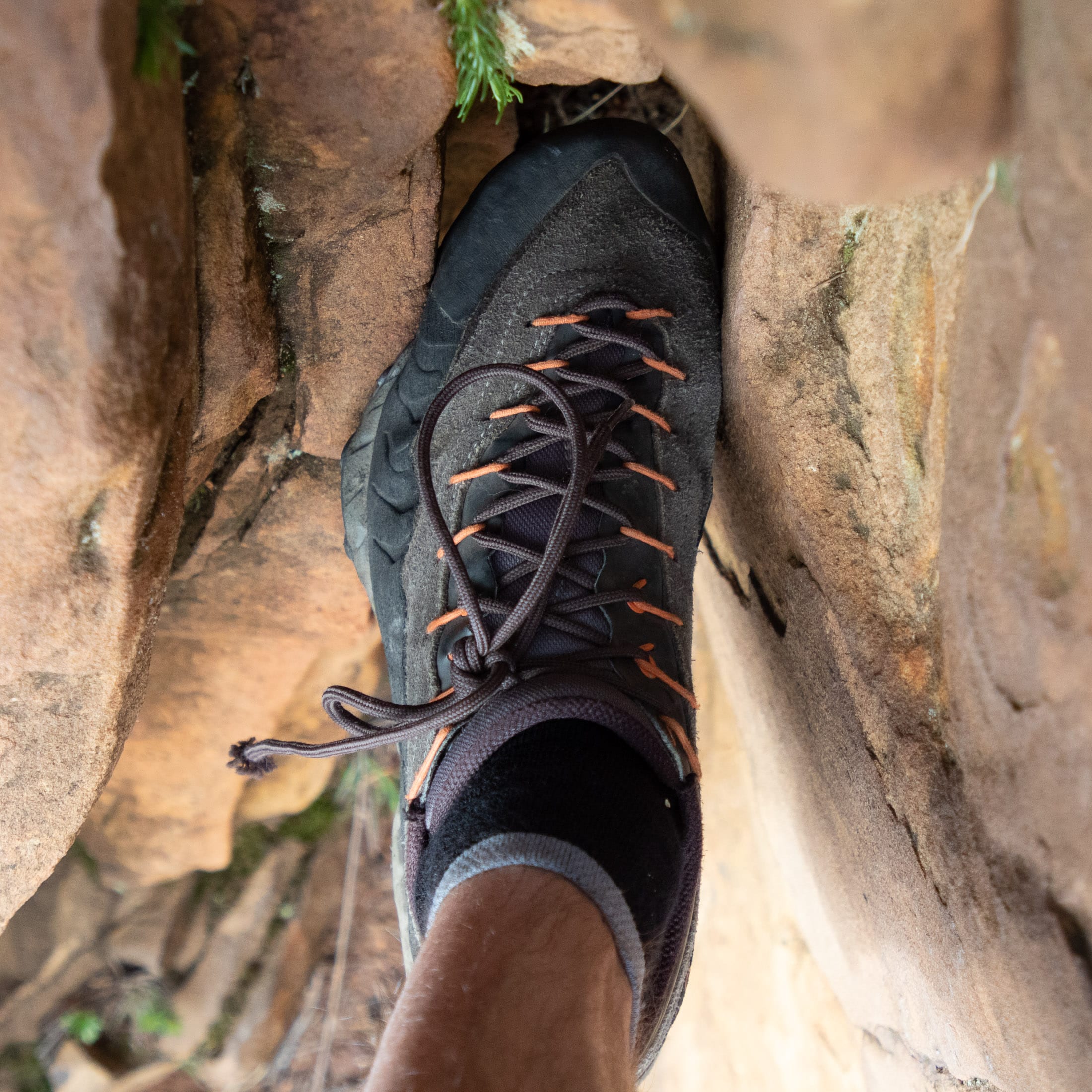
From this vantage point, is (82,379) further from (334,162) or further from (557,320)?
(557,320)

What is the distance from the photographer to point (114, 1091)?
215cm

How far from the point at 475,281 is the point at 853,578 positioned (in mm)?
688

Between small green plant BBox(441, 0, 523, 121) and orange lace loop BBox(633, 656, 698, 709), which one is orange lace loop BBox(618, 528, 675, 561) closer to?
orange lace loop BBox(633, 656, 698, 709)

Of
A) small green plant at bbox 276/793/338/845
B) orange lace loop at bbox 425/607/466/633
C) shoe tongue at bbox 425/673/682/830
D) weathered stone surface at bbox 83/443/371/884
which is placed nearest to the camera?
shoe tongue at bbox 425/673/682/830

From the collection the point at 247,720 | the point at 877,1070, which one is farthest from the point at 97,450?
the point at 877,1070

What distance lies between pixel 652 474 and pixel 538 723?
45 cm

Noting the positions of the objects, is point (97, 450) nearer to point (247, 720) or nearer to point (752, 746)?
point (247, 720)

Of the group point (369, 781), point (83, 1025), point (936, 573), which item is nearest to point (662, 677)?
point (936, 573)

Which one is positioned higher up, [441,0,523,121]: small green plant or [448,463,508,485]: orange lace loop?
[441,0,523,121]: small green plant

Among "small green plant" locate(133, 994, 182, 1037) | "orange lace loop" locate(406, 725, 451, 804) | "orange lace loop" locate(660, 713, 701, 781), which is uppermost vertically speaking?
"orange lace loop" locate(660, 713, 701, 781)

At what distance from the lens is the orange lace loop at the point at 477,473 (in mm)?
1298

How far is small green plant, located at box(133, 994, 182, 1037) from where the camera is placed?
7.14 feet

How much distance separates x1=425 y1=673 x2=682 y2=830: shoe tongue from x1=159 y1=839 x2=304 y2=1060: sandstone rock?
1.44 meters

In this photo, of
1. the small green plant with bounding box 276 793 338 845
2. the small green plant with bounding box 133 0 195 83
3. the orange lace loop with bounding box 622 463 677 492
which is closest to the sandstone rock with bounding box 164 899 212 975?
the small green plant with bounding box 276 793 338 845
